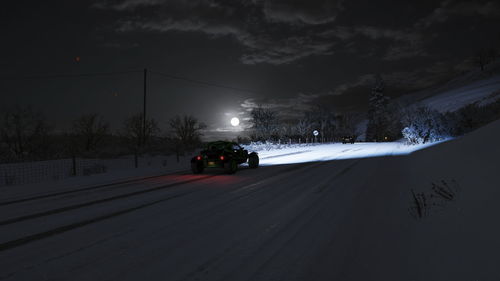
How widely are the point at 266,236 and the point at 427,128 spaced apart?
25.3 m

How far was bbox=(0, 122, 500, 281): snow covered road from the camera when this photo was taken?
3238 mm

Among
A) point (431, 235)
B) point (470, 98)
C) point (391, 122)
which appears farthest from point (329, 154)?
point (391, 122)

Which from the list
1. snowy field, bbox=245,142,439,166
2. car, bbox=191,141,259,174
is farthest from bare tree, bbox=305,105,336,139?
car, bbox=191,141,259,174

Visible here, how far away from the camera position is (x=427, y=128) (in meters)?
24.4

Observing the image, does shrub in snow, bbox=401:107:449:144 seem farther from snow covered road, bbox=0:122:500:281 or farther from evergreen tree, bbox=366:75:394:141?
evergreen tree, bbox=366:75:394:141

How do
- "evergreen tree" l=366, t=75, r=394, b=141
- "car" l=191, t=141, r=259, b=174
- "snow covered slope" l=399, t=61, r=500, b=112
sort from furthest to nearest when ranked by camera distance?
"evergreen tree" l=366, t=75, r=394, b=141, "snow covered slope" l=399, t=61, r=500, b=112, "car" l=191, t=141, r=259, b=174

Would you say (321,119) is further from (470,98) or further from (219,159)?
(219,159)

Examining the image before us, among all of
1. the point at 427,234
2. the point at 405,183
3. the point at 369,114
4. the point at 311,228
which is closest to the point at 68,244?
the point at 311,228

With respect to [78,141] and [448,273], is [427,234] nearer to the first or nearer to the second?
[448,273]

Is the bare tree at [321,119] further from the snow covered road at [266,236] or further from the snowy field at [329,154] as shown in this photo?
the snow covered road at [266,236]

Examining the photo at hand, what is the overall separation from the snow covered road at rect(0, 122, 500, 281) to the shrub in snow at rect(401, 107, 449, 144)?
18.7 metres

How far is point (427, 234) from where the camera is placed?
14.0 feet

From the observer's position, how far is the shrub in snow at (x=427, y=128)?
76.5 feet

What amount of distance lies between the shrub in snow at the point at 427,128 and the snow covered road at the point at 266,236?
61.4ft
